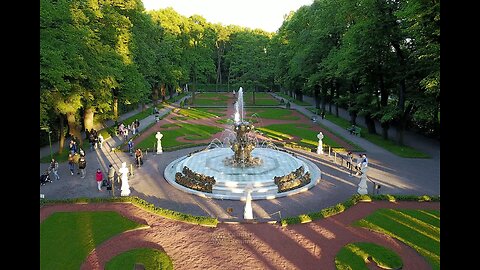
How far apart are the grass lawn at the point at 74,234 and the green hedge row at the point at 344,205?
7.09 m

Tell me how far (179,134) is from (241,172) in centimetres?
1751

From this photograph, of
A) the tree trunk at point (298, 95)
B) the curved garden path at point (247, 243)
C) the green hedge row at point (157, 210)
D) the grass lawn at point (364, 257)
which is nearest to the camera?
the grass lawn at point (364, 257)

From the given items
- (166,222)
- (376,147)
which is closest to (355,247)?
(166,222)

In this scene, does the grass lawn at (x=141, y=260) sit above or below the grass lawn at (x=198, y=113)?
below

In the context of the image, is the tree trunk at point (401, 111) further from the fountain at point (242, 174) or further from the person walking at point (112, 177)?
the person walking at point (112, 177)

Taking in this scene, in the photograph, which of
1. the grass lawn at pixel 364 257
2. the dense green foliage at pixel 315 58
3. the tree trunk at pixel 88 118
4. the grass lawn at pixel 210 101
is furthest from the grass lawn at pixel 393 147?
the grass lawn at pixel 210 101

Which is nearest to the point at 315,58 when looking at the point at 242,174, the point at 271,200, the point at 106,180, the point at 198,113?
the point at 198,113

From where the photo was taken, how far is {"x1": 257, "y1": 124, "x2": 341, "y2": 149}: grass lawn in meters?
33.2

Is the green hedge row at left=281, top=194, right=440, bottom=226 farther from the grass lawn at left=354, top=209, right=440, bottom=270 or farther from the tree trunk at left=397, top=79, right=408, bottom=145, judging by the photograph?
the tree trunk at left=397, top=79, right=408, bottom=145

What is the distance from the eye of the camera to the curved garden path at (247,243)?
12.4 m

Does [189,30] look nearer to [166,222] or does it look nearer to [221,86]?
[221,86]

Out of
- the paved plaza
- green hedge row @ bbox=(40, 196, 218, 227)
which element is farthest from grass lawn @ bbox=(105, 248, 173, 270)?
the paved plaza

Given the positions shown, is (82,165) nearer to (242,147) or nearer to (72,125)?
(72,125)
